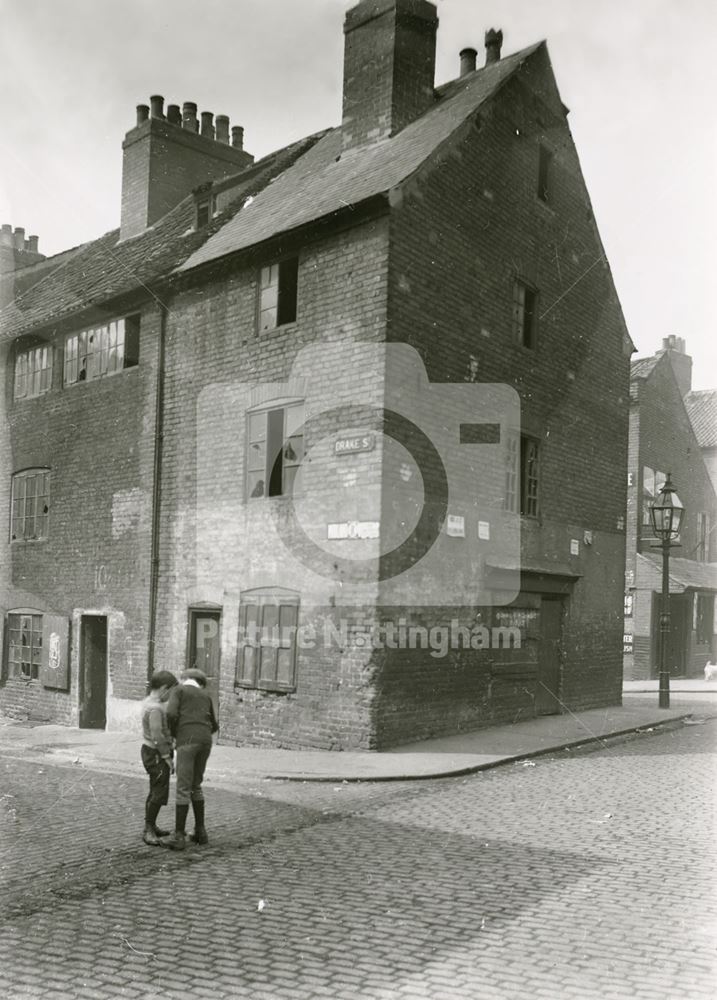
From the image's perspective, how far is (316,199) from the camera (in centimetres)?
1371

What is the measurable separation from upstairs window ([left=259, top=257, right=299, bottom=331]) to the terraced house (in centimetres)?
5

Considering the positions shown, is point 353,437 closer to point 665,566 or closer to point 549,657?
point 549,657

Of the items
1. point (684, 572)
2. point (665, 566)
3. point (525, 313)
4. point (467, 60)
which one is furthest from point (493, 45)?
point (684, 572)

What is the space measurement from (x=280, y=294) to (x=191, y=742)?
7.78m

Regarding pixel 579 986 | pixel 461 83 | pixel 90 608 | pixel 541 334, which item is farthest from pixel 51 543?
pixel 579 986

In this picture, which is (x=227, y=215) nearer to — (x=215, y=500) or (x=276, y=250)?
(x=276, y=250)

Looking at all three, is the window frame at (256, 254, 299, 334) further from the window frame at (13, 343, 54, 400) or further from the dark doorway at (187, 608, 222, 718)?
the window frame at (13, 343, 54, 400)

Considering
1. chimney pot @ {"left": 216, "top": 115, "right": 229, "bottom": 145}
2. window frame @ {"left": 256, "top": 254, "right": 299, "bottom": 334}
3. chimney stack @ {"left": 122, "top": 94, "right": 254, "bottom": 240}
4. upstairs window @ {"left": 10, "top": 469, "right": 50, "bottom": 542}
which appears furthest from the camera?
chimney pot @ {"left": 216, "top": 115, "right": 229, "bottom": 145}

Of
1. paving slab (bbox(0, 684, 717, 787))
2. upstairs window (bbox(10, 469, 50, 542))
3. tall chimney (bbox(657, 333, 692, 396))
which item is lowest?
paving slab (bbox(0, 684, 717, 787))

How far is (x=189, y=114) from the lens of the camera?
21250 millimetres

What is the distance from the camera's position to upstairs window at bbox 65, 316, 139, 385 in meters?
16.3

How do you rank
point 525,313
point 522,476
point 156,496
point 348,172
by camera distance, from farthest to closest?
point 525,313 → point 156,496 → point 522,476 → point 348,172

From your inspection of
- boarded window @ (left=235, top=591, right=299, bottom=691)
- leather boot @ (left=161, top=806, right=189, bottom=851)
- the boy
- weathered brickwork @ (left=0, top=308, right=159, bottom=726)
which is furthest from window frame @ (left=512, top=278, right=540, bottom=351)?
leather boot @ (left=161, top=806, right=189, bottom=851)

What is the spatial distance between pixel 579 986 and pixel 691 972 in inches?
25.2
